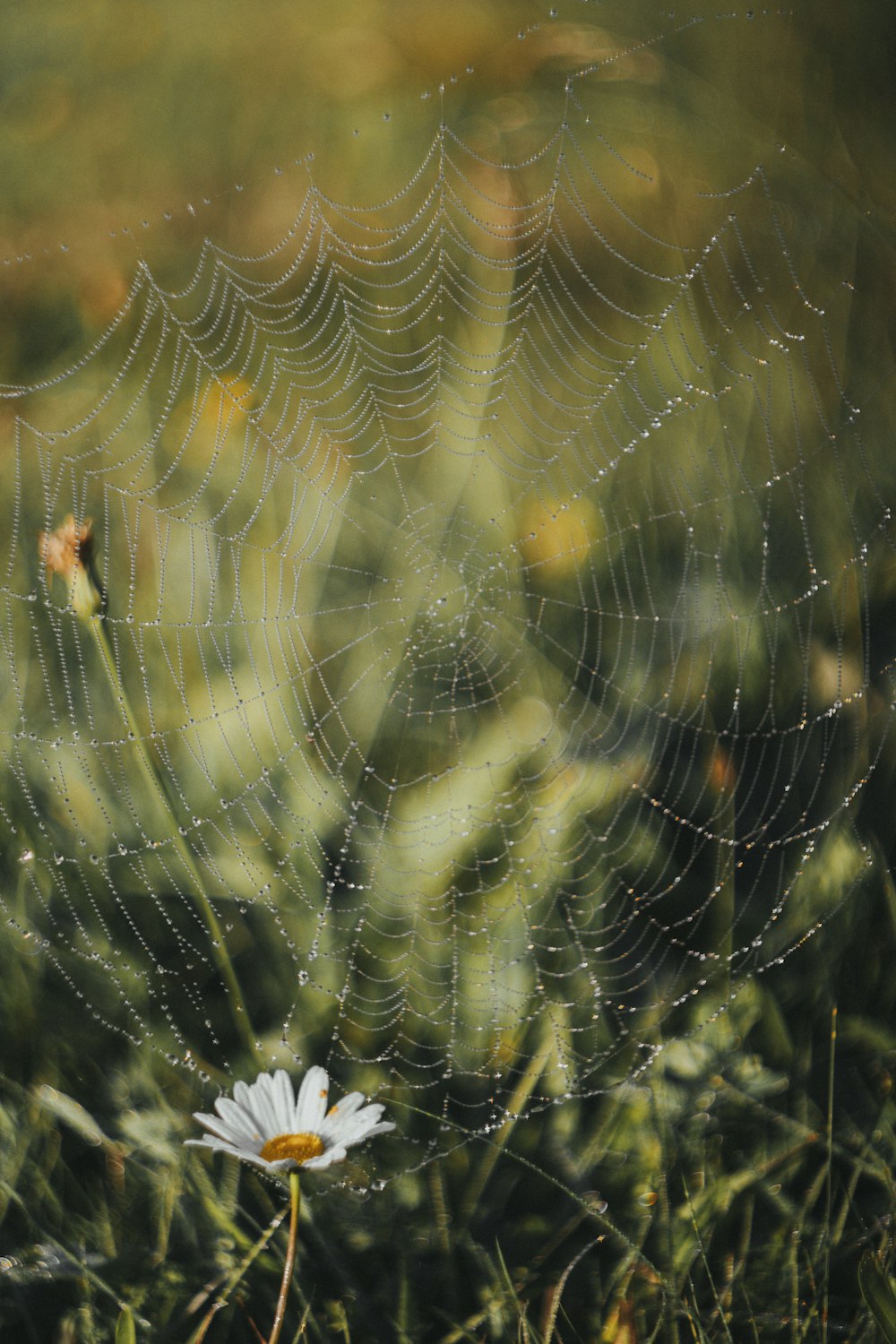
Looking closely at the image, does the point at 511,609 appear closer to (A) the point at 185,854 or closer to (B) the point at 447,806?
(B) the point at 447,806

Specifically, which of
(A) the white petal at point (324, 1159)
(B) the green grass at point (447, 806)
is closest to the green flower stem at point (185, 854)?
(B) the green grass at point (447, 806)

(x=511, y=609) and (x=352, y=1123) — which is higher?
(x=511, y=609)

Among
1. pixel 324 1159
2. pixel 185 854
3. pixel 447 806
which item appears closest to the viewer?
pixel 324 1159

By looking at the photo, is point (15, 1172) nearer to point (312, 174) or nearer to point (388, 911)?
point (388, 911)

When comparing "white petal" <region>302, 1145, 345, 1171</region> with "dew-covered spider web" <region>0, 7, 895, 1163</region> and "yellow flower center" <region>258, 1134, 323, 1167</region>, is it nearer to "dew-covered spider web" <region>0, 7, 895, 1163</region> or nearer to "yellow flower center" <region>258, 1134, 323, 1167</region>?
"yellow flower center" <region>258, 1134, 323, 1167</region>

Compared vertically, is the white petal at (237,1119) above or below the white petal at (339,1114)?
above

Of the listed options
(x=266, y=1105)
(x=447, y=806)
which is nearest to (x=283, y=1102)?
(x=266, y=1105)

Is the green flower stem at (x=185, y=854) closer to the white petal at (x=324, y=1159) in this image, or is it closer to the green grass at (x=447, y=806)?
the green grass at (x=447, y=806)

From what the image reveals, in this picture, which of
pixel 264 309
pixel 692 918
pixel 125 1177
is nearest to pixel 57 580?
pixel 264 309
